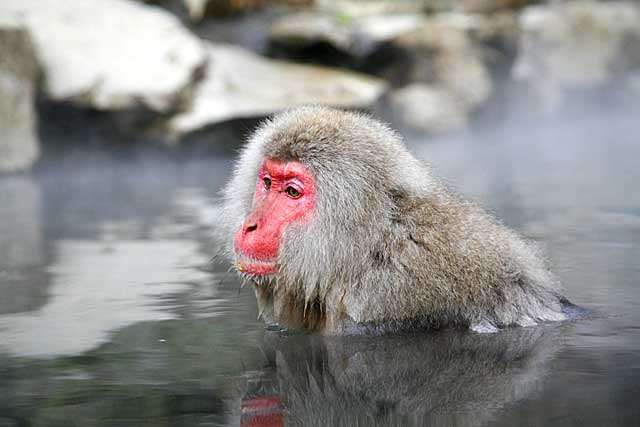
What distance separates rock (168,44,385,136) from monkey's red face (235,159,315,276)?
27.9ft

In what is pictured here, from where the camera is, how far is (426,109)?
16.8 m

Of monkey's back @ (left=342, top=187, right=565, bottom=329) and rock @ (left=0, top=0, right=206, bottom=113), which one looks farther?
rock @ (left=0, top=0, right=206, bottom=113)

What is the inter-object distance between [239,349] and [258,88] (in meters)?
9.79

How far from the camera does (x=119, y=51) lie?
12.9m

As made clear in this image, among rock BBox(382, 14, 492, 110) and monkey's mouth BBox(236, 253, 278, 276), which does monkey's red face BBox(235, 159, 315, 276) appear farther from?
rock BBox(382, 14, 492, 110)

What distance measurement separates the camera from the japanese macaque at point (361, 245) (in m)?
4.61

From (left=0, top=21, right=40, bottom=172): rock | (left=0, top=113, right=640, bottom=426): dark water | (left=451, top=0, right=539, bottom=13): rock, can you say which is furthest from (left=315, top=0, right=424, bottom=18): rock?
(left=0, top=113, right=640, bottom=426): dark water

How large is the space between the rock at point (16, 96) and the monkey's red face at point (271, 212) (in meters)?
7.87

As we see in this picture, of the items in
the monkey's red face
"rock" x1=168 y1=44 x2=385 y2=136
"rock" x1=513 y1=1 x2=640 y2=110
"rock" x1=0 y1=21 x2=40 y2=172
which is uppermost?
"rock" x1=513 y1=1 x2=640 y2=110

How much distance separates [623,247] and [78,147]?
313 inches

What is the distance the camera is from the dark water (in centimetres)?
351

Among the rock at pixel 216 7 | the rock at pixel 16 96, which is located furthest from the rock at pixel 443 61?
the rock at pixel 16 96

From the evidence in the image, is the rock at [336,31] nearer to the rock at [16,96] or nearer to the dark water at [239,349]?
the rock at [16,96]

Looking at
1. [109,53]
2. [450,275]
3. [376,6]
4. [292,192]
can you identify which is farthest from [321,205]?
[376,6]
